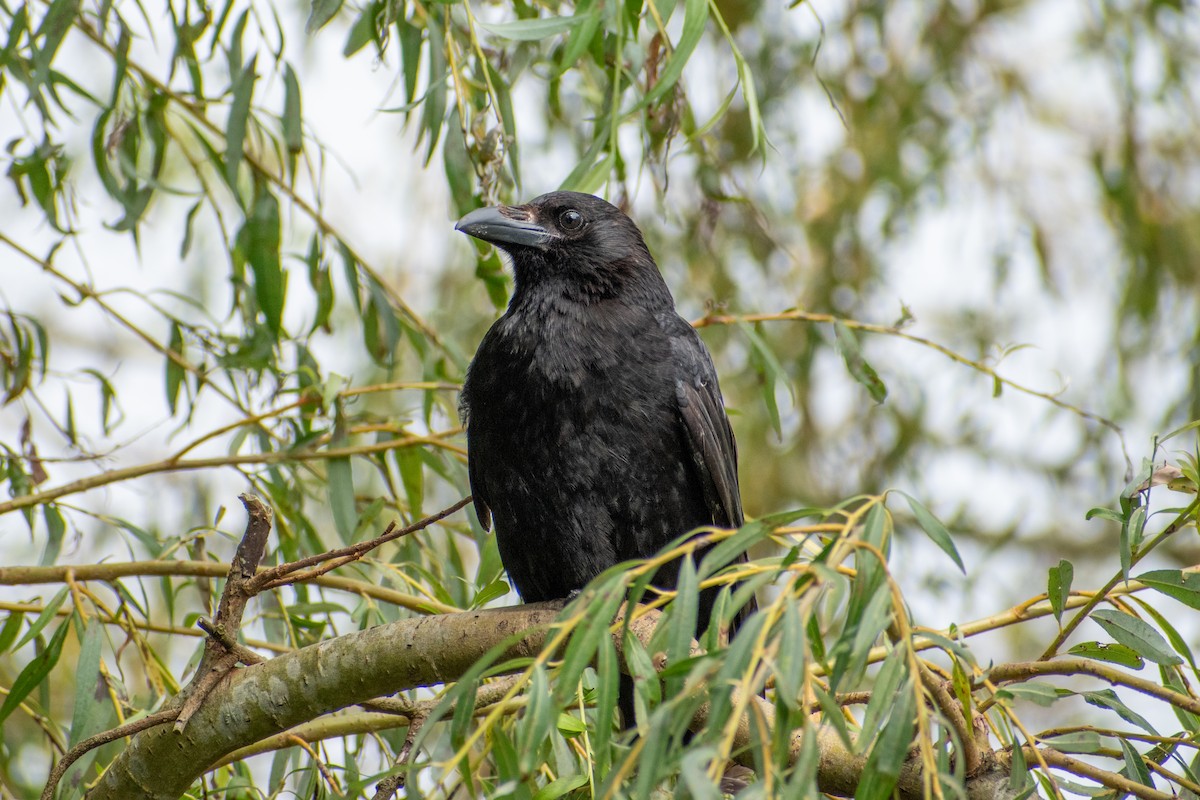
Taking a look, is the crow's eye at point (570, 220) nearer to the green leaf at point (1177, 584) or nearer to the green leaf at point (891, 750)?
the green leaf at point (1177, 584)

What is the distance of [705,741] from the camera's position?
62.7 inches

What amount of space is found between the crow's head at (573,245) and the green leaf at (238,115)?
0.64m

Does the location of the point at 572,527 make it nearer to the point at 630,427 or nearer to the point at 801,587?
the point at 630,427

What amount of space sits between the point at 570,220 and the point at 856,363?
1.00 meters

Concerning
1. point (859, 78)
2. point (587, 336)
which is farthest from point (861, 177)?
point (587, 336)

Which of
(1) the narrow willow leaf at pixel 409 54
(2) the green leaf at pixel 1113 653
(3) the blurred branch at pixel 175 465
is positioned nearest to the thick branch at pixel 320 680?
(3) the blurred branch at pixel 175 465

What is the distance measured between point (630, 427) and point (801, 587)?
5.27 feet

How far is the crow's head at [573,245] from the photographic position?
361cm

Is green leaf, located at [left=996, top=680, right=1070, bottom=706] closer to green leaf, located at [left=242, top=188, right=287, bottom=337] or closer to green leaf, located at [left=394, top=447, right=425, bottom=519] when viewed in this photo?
green leaf, located at [left=394, top=447, right=425, bottom=519]

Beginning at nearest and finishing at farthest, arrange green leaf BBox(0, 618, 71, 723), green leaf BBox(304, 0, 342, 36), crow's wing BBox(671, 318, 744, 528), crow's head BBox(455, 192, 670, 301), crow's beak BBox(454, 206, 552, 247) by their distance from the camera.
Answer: green leaf BBox(0, 618, 71, 723)
green leaf BBox(304, 0, 342, 36)
crow's wing BBox(671, 318, 744, 528)
crow's beak BBox(454, 206, 552, 247)
crow's head BBox(455, 192, 670, 301)

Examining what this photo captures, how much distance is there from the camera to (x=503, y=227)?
3.59m

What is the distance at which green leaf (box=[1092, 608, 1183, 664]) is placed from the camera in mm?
2082

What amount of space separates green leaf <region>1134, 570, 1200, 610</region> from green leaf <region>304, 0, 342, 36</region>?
2.01m

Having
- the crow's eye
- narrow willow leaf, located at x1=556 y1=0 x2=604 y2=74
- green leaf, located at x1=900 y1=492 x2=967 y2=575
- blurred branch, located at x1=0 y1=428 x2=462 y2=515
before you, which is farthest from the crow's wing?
green leaf, located at x1=900 y1=492 x2=967 y2=575
